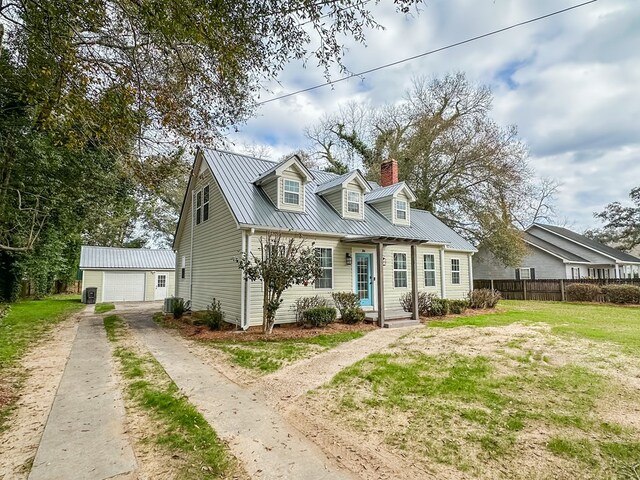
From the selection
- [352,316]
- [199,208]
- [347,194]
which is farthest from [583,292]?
[199,208]

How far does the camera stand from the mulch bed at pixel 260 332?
908cm

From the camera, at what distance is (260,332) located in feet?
31.7

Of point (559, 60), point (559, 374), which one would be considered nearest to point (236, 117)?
point (559, 374)

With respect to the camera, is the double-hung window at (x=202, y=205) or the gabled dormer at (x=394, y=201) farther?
the gabled dormer at (x=394, y=201)

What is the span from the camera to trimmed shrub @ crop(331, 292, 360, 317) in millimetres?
11414

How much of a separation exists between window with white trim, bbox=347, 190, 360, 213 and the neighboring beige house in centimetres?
4

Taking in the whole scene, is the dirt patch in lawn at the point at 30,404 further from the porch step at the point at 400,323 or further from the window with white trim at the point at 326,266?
the porch step at the point at 400,323

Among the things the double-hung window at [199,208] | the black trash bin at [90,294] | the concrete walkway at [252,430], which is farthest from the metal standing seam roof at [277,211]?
the black trash bin at [90,294]

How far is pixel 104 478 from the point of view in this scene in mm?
2867

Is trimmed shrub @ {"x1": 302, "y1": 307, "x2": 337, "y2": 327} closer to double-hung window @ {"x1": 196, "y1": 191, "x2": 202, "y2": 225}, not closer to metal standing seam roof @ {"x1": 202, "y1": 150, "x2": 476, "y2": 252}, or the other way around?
metal standing seam roof @ {"x1": 202, "y1": 150, "x2": 476, "y2": 252}

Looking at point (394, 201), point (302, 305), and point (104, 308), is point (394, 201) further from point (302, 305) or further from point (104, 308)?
point (104, 308)

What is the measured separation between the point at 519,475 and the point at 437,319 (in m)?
10.4

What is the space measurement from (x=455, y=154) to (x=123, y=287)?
82.2 feet

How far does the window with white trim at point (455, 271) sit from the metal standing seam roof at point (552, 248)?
11.1 meters
